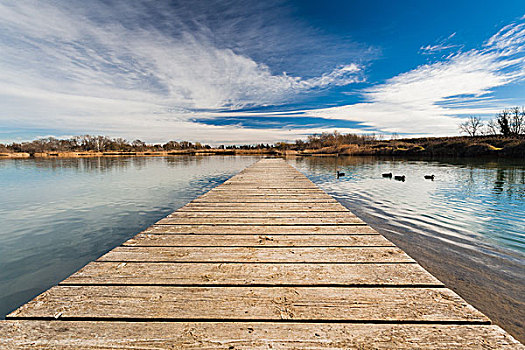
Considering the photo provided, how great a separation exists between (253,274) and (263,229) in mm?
1332

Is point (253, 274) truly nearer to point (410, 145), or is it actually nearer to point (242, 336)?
point (242, 336)

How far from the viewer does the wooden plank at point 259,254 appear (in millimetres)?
2418

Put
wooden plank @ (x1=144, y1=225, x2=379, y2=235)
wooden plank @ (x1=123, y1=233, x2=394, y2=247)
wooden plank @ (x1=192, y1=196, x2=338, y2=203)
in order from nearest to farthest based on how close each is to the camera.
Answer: wooden plank @ (x1=123, y1=233, x2=394, y2=247) < wooden plank @ (x1=144, y1=225, x2=379, y2=235) < wooden plank @ (x1=192, y1=196, x2=338, y2=203)

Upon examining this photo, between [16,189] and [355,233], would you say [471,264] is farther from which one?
[16,189]

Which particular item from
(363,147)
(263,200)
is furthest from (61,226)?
(363,147)

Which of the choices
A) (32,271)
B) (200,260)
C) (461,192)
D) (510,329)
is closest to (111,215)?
(32,271)

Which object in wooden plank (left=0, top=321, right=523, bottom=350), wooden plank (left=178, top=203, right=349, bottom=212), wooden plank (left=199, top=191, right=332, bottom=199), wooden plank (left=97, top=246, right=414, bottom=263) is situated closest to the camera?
wooden plank (left=0, top=321, right=523, bottom=350)

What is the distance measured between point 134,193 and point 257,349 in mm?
12236

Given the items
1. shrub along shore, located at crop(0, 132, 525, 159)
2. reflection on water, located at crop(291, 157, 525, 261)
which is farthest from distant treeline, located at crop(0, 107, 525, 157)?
reflection on water, located at crop(291, 157, 525, 261)

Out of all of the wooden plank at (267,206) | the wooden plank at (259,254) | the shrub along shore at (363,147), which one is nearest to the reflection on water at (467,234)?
the wooden plank at (259,254)

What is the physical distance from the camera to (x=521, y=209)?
24.0 feet

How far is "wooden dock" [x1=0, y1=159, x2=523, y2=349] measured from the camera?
1367mm

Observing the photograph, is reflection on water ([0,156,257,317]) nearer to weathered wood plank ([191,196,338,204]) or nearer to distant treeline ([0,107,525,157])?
weathered wood plank ([191,196,338,204])

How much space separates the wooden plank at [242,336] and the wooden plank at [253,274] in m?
0.49
